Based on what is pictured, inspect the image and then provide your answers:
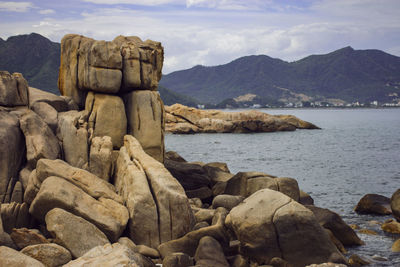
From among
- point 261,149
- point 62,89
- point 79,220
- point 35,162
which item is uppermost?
point 62,89

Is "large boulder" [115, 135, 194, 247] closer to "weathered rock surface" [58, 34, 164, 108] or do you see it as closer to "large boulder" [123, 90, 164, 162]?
"large boulder" [123, 90, 164, 162]

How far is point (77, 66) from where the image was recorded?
20.1 metres

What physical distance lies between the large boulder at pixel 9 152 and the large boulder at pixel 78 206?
2112mm

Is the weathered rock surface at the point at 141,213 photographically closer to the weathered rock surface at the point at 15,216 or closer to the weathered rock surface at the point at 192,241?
the weathered rock surface at the point at 192,241

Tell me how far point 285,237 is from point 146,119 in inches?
364

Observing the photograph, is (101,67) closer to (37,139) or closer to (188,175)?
(37,139)

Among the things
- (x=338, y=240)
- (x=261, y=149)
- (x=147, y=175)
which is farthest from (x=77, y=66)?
(x=261, y=149)

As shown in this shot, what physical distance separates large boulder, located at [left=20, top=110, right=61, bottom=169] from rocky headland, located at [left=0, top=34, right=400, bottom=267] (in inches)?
1.6

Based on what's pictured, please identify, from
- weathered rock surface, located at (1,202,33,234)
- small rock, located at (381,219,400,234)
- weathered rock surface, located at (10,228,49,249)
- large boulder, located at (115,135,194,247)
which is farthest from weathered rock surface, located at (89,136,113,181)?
small rock, located at (381,219,400,234)

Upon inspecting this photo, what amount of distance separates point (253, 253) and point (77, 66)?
11.9m

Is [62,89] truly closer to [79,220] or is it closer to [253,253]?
[79,220]

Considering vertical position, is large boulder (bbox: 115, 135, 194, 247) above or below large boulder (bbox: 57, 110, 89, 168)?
below

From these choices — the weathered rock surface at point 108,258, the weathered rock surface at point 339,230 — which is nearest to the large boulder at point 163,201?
the weathered rock surface at point 108,258

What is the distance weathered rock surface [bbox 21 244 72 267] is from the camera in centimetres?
1108
